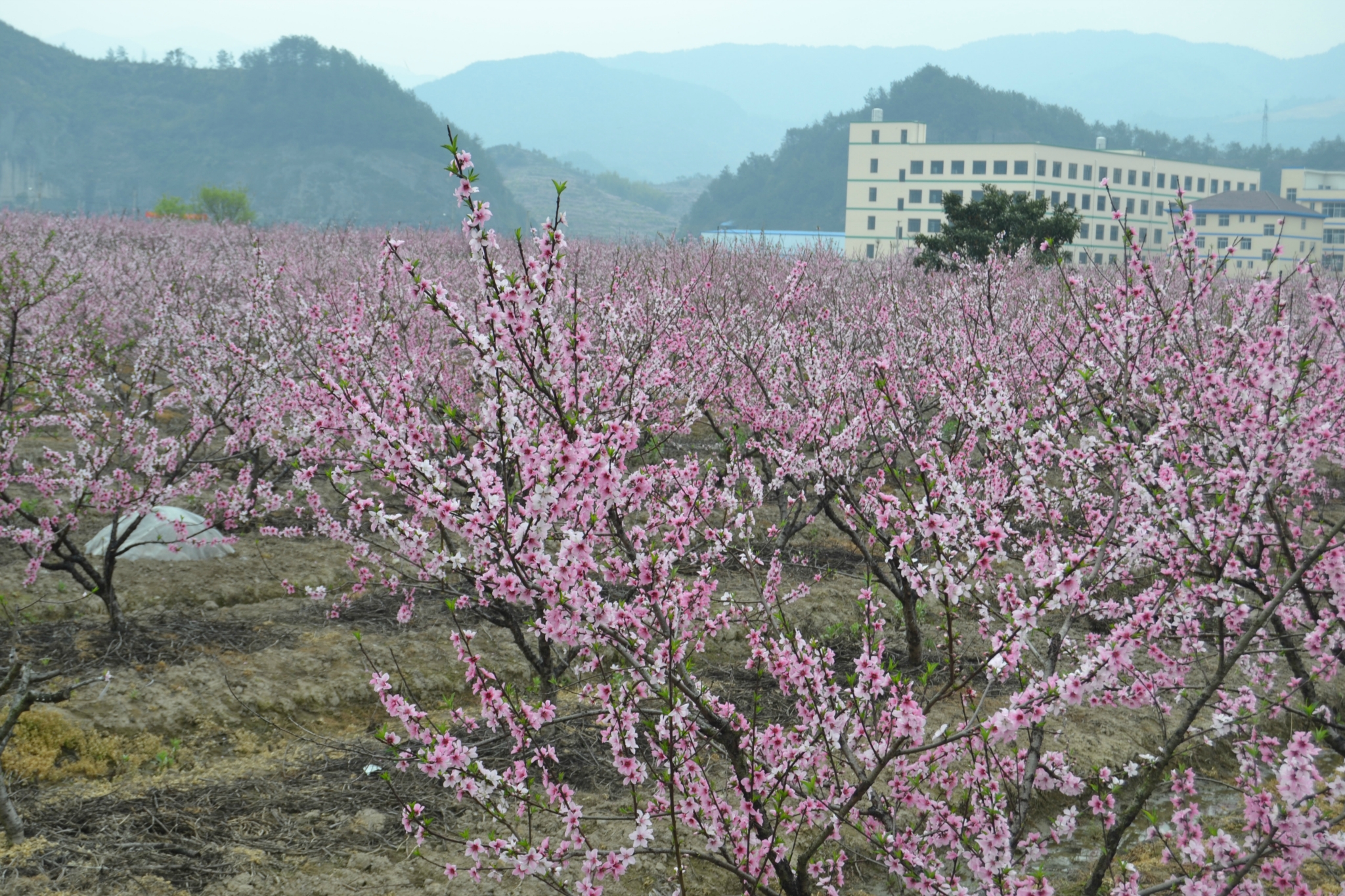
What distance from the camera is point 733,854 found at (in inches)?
161

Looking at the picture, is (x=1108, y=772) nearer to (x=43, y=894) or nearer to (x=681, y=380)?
(x=43, y=894)

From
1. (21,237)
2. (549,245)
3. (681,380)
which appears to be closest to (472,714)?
(549,245)

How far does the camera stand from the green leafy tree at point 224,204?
5722cm

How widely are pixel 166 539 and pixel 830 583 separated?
6.70 m

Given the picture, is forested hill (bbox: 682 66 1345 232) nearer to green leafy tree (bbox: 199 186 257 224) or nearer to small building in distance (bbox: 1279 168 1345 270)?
small building in distance (bbox: 1279 168 1345 270)

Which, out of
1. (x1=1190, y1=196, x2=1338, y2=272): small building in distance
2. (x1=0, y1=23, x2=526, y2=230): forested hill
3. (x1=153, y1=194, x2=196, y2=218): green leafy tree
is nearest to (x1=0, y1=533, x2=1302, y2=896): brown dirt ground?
(x1=153, y1=194, x2=196, y2=218): green leafy tree

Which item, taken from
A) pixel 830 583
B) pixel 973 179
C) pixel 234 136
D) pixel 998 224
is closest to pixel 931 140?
pixel 973 179

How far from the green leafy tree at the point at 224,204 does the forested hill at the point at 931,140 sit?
1927 inches

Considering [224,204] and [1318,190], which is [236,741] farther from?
[1318,190]

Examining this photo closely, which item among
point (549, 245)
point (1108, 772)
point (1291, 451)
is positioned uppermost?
point (549, 245)

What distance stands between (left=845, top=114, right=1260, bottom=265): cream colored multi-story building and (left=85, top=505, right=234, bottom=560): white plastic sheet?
241ft

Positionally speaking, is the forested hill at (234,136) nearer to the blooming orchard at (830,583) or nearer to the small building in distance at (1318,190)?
the blooming orchard at (830,583)

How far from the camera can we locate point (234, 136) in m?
85.2

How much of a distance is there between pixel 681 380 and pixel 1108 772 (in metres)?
7.18
